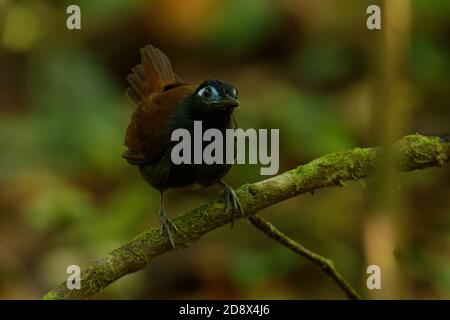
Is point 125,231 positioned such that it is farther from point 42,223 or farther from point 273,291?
point 273,291

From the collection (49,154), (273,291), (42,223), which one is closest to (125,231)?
(42,223)

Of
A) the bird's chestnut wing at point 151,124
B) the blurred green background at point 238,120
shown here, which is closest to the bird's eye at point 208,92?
the bird's chestnut wing at point 151,124

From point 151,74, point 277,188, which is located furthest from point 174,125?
point 277,188

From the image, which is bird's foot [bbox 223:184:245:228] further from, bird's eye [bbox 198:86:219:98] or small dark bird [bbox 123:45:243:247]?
bird's eye [bbox 198:86:219:98]

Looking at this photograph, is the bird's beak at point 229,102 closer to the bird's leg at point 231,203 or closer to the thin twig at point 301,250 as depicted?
the bird's leg at point 231,203

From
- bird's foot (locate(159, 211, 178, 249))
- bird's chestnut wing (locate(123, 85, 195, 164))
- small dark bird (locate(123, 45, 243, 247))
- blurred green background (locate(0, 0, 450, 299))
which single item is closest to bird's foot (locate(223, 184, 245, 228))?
small dark bird (locate(123, 45, 243, 247))

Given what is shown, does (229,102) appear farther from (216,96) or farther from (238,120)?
(238,120)

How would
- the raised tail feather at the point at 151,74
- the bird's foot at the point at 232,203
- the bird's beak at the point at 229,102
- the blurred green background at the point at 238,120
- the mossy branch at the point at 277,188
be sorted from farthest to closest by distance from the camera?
1. the blurred green background at the point at 238,120
2. the raised tail feather at the point at 151,74
3. the bird's beak at the point at 229,102
4. the bird's foot at the point at 232,203
5. the mossy branch at the point at 277,188
